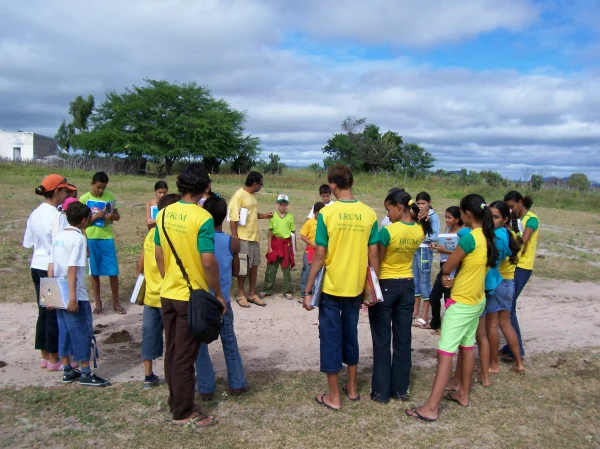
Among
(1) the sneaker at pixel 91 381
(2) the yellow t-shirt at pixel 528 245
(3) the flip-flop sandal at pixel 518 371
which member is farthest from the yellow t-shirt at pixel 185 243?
(2) the yellow t-shirt at pixel 528 245

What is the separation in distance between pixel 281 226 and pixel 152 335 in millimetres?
3645

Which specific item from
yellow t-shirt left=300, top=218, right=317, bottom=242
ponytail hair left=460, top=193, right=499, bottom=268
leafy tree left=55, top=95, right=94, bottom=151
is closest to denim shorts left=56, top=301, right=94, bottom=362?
yellow t-shirt left=300, top=218, right=317, bottom=242

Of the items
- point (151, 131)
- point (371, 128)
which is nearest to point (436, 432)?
point (151, 131)

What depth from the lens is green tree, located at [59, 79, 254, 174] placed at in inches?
1522

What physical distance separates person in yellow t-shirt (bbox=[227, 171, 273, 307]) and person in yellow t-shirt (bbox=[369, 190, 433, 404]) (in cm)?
303

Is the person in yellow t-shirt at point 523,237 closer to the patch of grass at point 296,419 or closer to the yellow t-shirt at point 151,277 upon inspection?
the patch of grass at point 296,419

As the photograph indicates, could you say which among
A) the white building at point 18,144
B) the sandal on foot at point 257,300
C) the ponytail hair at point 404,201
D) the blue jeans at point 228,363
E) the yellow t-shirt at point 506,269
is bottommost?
the sandal on foot at point 257,300

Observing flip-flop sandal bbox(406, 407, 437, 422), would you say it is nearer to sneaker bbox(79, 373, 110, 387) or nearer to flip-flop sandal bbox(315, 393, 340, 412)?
flip-flop sandal bbox(315, 393, 340, 412)

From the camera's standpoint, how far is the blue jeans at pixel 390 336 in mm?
4297

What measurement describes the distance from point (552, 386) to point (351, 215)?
289 centimetres

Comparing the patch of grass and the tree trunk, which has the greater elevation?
the tree trunk

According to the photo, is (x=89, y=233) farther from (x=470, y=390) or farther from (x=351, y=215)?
(x=470, y=390)

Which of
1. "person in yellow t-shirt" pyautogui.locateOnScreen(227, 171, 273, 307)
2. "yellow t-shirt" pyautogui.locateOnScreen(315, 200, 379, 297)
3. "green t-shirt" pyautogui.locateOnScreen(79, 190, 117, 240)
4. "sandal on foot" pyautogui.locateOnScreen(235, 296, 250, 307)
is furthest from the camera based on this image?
"sandal on foot" pyautogui.locateOnScreen(235, 296, 250, 307)

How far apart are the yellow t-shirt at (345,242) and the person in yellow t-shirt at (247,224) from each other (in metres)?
3.01
